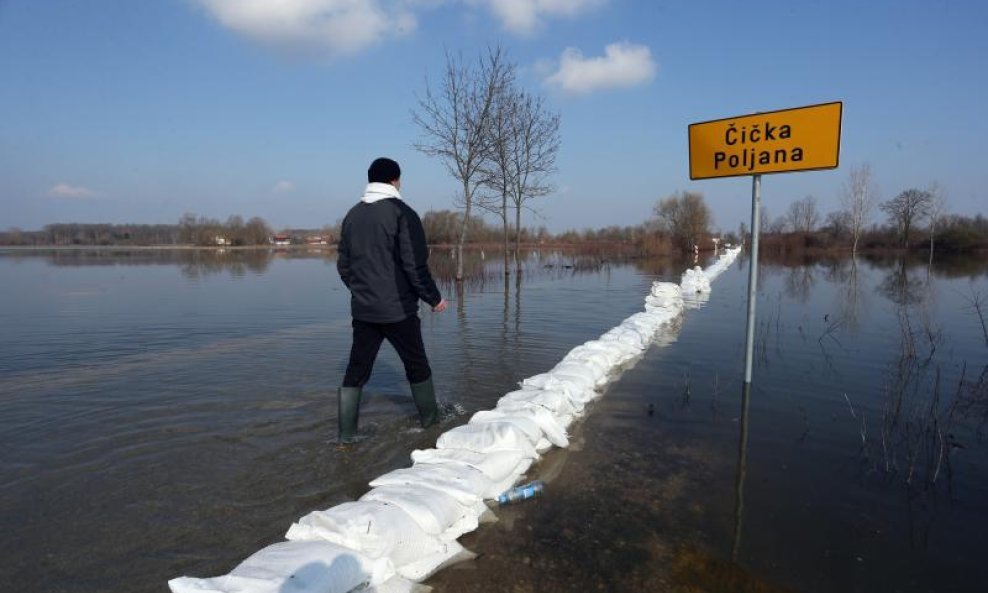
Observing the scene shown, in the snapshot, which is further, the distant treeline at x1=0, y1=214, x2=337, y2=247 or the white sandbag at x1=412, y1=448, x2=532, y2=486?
the distant treeline at x1=0, y1=214, x2=337, y2=247

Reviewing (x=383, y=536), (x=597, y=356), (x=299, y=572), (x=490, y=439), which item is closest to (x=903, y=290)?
(x=597, y=356)

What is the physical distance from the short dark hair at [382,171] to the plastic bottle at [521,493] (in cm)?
228

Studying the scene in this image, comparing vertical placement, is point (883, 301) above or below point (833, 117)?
below

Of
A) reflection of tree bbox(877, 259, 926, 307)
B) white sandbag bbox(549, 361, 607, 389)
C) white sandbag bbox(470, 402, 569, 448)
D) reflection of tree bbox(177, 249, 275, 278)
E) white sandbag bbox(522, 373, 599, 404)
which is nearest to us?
white sandbag bbox(470, 402, 569, 448)

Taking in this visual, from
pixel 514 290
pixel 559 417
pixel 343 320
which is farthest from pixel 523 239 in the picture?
pixel 559 417

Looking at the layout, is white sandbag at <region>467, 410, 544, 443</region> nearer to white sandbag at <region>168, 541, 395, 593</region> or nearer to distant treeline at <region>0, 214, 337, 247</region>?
white sandbag at <region>168, 541, 395, 593</region>

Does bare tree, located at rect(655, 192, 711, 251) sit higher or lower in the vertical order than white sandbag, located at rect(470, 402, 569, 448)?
higher

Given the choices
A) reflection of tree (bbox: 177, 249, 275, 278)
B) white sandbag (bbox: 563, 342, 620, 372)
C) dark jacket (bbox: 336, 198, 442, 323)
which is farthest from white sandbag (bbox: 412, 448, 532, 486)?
reflection of tree (bbox: 177, 249, 275, 278)

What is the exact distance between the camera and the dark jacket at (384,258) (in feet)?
11.7

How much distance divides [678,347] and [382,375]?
13.4 ft

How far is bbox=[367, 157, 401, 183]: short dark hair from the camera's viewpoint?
3.65 meters

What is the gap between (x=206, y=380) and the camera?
17.7ft

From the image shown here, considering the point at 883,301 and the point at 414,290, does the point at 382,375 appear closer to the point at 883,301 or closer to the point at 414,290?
the point at 414,290

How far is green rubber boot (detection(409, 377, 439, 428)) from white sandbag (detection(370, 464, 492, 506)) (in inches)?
43.1
